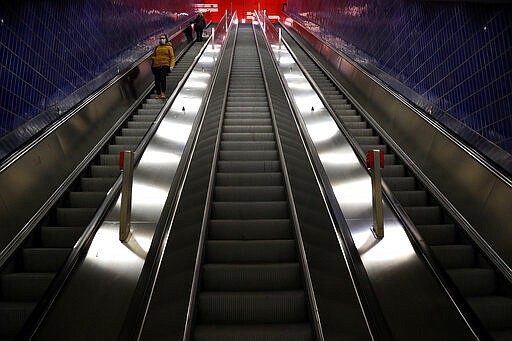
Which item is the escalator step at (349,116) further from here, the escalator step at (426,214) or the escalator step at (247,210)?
the escalator step at (247,210)

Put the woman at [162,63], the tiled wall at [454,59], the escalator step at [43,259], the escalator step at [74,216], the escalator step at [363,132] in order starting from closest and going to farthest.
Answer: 1. the escalator step at [43,259]
2. the escalator step at [74,216]
3. the tiled wall at [454,59]
4. the escalator step at [363,132]
5. the woman at [162,63]

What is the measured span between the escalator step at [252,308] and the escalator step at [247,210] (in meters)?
1.52

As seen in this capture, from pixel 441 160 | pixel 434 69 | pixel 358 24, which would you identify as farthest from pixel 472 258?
pixel 358 24

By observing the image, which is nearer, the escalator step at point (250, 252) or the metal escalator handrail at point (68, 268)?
the metal escalator handrail at point (68, 268)

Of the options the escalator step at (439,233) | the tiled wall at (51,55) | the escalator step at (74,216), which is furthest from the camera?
the tiled wall at (51,55)

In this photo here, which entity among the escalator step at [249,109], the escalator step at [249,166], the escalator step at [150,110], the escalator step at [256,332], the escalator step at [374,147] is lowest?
the escalator step at [256,332]

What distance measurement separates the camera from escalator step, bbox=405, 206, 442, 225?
4824 mm

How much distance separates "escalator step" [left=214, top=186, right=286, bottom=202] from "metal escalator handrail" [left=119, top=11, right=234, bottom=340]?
1.51 ft

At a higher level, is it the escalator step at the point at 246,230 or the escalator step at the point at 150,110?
the escalator step at the point at 150,110

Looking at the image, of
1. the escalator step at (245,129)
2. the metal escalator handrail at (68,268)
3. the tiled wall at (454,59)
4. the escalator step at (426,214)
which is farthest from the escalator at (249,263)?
the tiled wall at (454,59)

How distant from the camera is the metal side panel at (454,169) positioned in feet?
13.4

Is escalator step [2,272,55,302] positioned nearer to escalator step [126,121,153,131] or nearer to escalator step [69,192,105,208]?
escalator step [69,192,105,208]

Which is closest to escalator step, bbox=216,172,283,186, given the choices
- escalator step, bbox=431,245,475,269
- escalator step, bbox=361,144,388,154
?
escalator step, bbox=361,144,388,154

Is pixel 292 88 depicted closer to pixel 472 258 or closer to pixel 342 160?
pixel 342 160
